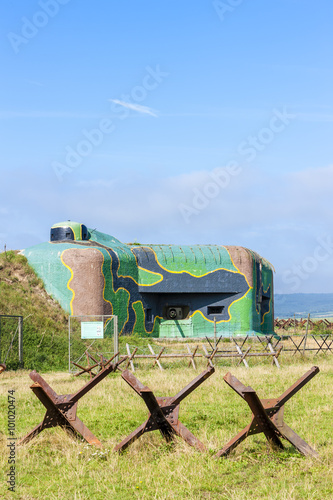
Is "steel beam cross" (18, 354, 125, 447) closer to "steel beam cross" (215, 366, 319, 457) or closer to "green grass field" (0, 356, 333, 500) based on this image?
"green grass field" (0, 356, 333, 500)

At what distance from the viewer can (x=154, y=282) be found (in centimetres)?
3447

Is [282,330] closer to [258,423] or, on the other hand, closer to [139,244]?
[139,244]

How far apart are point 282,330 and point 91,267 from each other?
85.2 feet

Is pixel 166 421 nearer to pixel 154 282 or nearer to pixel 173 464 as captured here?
pixel 173 464

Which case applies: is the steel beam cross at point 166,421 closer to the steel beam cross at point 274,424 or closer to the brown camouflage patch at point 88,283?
the steel beam cross at point 274,424

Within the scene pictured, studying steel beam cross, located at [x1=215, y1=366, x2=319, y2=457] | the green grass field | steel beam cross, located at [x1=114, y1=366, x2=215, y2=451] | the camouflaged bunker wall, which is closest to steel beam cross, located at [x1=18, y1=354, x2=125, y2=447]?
the green grass field

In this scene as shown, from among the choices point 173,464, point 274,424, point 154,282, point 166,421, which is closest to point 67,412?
point 166,421

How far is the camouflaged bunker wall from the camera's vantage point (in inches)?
1230

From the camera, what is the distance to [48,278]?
3197 centimetres

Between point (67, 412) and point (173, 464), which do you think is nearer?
point (173, 464)

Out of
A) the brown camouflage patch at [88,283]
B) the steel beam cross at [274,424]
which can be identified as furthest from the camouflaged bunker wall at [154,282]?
the steel beam cross at [274,424]

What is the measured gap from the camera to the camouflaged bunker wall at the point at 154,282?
103 ft

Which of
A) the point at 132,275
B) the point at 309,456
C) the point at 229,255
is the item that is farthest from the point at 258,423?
the point at 229,255

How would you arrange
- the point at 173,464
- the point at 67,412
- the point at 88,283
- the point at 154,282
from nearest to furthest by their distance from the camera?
the point at 173,464 → the point at 67,412 → the point at 88,283 → the point at 154,282
